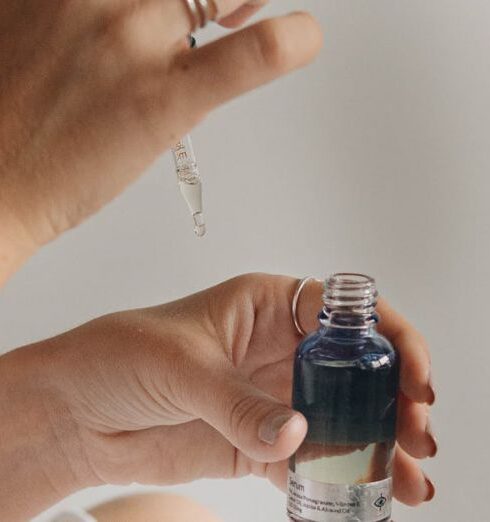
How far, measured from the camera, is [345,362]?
0.76 meters

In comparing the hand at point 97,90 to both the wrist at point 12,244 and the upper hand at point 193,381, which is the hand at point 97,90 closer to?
the wrist at point 12,244

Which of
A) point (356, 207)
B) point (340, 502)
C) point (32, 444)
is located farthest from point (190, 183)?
point (356, 207)

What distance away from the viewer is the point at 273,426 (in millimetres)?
707

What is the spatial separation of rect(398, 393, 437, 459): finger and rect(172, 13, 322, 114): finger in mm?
403

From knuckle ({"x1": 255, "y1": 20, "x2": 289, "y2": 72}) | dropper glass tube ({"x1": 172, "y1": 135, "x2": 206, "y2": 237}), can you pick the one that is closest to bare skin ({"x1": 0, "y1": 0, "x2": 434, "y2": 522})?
knuckle ({"x1": 255, "y1": 20, "x2": 289, "y2": 72})

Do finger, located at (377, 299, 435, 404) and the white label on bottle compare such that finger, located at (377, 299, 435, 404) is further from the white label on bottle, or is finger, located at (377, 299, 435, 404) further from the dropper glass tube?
the dropper glass tube

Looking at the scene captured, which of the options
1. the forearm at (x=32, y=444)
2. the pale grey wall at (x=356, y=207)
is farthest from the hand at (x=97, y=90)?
the pale grey wall at (x=356, y=207)

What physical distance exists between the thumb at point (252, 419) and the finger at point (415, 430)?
6.8 inches

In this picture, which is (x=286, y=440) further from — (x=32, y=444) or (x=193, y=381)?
(x=32, y=444)

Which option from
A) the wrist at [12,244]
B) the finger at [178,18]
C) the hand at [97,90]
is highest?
the finger at [178,18]

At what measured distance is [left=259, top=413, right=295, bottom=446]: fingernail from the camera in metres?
0.70

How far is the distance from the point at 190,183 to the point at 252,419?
7.7 inches

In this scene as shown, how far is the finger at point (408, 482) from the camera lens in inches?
35.9

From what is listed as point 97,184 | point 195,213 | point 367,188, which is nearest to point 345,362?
point 195,213
